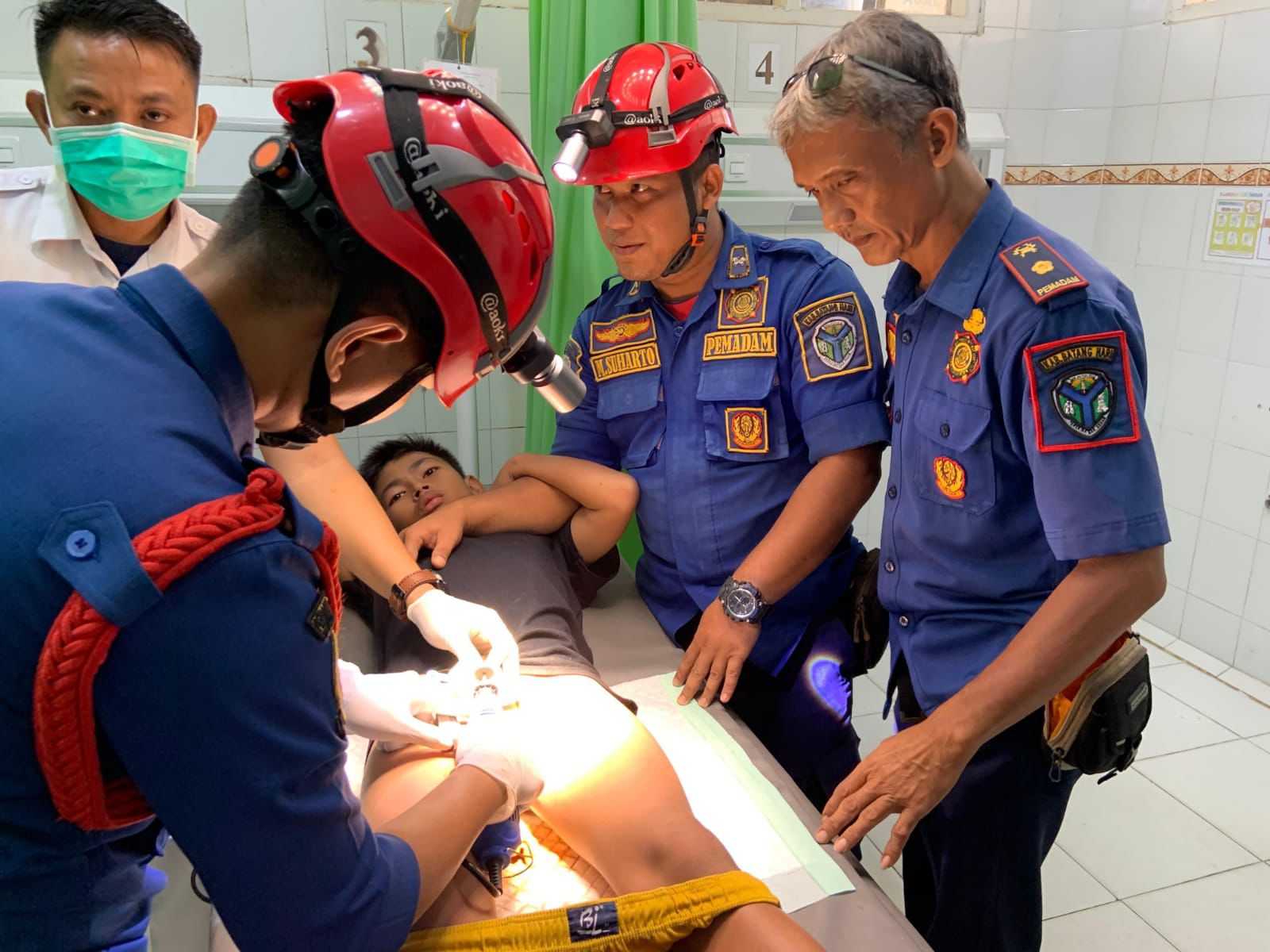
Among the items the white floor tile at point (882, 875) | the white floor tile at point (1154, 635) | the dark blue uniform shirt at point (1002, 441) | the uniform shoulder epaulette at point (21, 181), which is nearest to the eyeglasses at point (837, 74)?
the dark blue uniform shirt at point (1002, 441)

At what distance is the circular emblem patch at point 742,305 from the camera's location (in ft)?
6.29

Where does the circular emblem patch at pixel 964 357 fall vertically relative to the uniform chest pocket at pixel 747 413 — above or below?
above

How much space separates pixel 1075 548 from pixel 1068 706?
0.94ft

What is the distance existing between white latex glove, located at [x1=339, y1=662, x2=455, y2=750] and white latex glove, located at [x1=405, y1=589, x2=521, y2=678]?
0.40 feet

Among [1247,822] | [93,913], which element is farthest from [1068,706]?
[1247,822]

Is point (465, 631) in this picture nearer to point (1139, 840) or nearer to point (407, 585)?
point (407, 585)

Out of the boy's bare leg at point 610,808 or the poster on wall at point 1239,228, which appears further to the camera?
the poster on wall at point 1239,228

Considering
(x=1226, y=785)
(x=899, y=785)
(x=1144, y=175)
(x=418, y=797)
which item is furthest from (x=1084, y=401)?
(x=1144, y=175)

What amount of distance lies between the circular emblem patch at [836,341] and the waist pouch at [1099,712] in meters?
0.69

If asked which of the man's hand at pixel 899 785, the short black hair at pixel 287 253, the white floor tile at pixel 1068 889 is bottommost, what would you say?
the white floor tile at pixel 1068 889

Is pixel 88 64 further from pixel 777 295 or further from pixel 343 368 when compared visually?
pixel 777 295

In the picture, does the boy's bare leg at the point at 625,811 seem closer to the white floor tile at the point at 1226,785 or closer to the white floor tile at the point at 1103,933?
the white floor tile at the point at 1103,933

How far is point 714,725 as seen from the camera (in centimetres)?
173

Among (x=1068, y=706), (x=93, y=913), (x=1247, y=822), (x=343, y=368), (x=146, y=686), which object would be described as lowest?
(x=1247, y=822)
